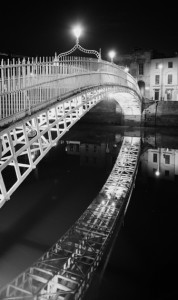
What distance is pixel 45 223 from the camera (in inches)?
379

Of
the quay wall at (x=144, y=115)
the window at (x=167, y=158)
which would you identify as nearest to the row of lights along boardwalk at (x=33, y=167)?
the window at (x=167, y=158)

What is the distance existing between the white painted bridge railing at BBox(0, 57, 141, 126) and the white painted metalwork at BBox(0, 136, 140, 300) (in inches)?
144

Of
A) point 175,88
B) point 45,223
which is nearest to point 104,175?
point 45,223

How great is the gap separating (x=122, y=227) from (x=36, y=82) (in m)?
5.39

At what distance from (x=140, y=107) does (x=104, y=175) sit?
18.6 metres

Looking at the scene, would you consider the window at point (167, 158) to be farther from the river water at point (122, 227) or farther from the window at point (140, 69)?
the window at point (140, 69)

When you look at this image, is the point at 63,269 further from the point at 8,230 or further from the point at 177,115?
the point at 177,115

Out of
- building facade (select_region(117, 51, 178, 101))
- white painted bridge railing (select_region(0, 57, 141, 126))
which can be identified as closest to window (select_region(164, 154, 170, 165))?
white painted bridge railing (select_region(0, 57, 141, 126))

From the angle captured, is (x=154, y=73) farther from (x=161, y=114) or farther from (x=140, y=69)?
(x=161, y=114)

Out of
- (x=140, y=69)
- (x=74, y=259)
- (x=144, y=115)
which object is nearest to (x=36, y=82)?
(x=74, y=259)

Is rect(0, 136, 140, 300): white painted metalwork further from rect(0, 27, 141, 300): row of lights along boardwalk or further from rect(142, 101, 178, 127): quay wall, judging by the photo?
rect(142, 101, 178, 127): quay wall

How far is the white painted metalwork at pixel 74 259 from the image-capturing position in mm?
6470

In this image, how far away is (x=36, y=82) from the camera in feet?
28.2

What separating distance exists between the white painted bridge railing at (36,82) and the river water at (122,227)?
145 inches
